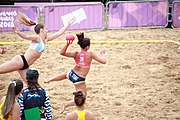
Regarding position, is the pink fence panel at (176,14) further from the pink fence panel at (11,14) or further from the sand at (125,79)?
the pink fence panel at (11,14)

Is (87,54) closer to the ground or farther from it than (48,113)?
farther from it

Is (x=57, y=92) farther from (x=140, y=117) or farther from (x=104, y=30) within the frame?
(x=104, y=30)

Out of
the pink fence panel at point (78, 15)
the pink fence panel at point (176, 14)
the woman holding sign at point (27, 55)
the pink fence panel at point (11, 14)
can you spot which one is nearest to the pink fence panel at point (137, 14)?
the pink fence panel at point (176, 14)

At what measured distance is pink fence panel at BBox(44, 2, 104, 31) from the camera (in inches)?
651

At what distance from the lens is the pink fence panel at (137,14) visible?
55.6 ft

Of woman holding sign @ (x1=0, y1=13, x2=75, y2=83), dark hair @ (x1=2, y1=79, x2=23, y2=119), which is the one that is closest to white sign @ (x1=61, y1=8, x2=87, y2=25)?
woman holding sign @ (x1=0, y1=13, x2=75, y2=83)

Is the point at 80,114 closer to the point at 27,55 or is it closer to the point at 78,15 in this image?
the point at 27,55

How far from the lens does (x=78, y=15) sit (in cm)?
1680

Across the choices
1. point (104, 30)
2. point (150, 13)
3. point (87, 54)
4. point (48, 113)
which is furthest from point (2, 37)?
point (48, 113)

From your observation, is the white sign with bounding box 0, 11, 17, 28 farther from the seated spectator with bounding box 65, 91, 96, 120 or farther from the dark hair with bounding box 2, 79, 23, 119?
the dark hair with bounding box 2, 79, 23, 119

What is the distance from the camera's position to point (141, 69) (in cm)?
1172

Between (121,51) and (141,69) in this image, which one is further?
(121,51)

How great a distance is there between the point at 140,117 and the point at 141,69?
3.53 meters

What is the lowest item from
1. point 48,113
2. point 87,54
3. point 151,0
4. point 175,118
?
point 175,118
